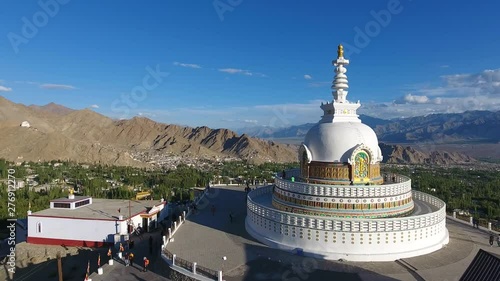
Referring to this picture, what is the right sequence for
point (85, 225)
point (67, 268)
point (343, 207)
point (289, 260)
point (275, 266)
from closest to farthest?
point (275, 266), point (289, 260), point (343, 207), point (67, 268), point (85, 225)

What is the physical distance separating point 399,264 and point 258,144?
122 meters

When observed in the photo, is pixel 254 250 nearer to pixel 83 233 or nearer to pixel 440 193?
pixel 83 233

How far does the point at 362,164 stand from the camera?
66.9 ft

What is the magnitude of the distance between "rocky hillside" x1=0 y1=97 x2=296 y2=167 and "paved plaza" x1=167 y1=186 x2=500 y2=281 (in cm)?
7393

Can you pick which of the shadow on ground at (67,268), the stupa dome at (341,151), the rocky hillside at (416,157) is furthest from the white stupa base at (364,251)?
the rocky hillside at (416,157)

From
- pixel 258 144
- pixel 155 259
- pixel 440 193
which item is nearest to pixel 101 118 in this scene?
pixel 258 144

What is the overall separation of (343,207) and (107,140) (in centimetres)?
14143

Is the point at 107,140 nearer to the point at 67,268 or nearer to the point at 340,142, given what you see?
the point at 67,268

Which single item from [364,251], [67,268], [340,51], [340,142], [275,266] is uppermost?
[340,51]

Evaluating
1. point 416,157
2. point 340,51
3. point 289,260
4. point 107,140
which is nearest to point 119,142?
point 107,140

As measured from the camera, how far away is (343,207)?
19000 mm

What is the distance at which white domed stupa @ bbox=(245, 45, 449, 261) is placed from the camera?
56.7 ft

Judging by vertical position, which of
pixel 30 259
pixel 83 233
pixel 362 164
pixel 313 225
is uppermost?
pixel 362 164

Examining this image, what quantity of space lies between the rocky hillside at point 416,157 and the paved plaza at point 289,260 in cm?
12805
